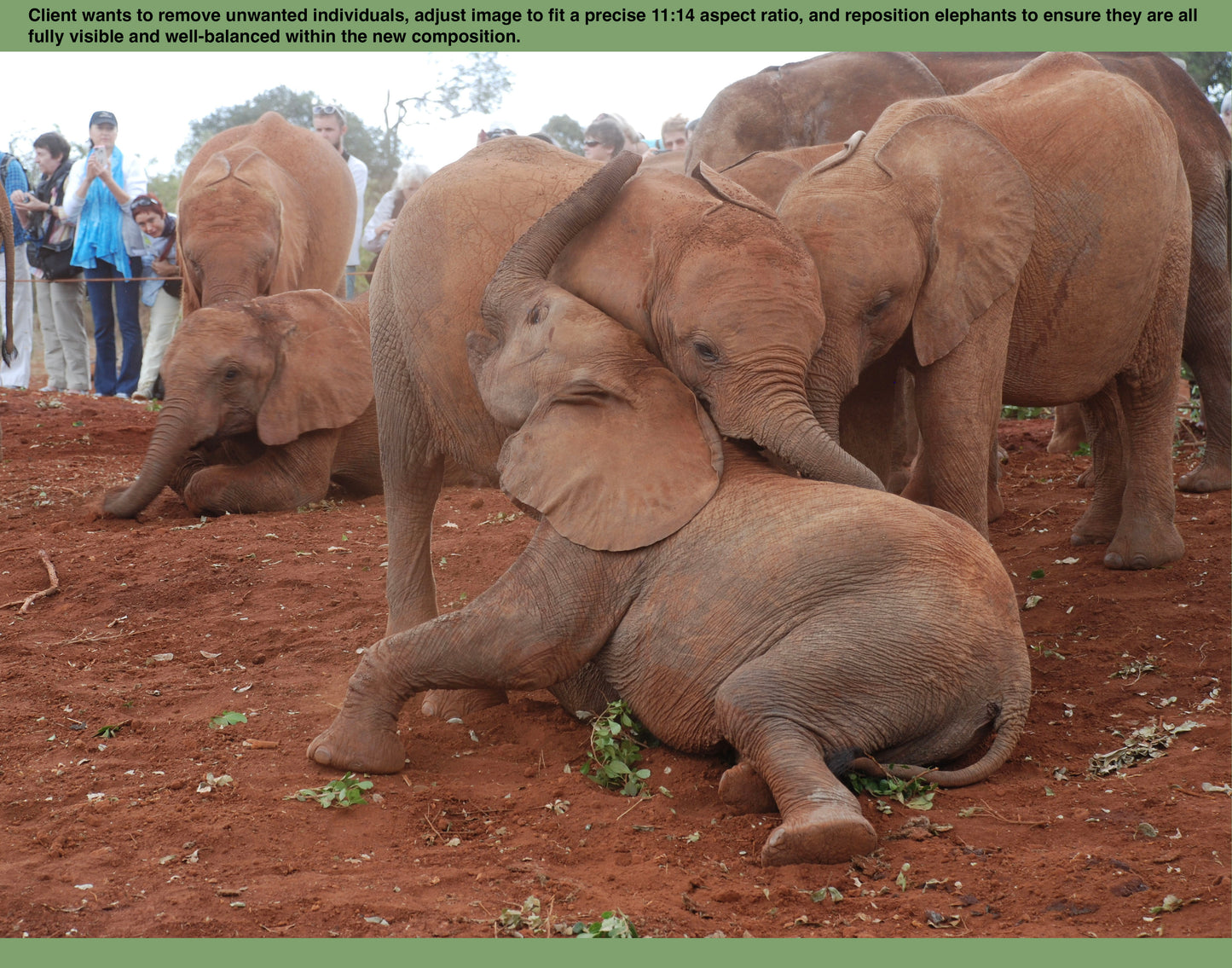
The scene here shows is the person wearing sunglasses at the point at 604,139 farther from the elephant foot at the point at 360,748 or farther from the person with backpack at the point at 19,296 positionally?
the elephant foot at the point at 360,748

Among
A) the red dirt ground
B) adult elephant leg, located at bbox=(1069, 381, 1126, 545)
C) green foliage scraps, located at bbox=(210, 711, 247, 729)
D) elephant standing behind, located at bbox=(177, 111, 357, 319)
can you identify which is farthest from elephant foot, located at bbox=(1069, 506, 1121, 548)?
elephant standing behind, located at bbox=(177, 111, 357, 319)

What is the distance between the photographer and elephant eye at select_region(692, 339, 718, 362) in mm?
3760

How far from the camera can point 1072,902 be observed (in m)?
3.02

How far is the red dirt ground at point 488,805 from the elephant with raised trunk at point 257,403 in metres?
1.51

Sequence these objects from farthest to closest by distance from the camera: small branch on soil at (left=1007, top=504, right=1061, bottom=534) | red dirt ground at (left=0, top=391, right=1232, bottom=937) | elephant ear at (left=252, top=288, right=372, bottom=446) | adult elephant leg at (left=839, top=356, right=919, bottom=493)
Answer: elephant ear at (left=252, top=288, right=372, bottom=446) < small branch on soil at (left=1007, top=504, right=1061, bottom=534) < adult elephant leg at (left=839, top=356, right=919, bottom=493) < red dirt ground at (left=0, top=391, right=1232, bottom=937)

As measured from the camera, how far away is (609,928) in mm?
2926

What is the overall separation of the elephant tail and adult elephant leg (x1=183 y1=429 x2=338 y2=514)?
191 inches

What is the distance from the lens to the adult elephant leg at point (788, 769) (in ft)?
10.6

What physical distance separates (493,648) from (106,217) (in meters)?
9.26

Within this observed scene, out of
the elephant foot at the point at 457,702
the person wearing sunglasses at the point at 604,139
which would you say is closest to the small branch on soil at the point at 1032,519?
the elephant foot at the point at 457,702

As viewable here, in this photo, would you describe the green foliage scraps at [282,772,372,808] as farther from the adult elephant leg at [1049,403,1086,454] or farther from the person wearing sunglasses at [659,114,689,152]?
the person wearing sunglasses at [659,114,689,152]

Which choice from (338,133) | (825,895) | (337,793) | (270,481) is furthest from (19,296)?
(825,895)

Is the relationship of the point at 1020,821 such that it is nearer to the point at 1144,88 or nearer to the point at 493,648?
the point at 493,648

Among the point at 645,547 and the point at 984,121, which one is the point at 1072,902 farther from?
the point at 984,121
